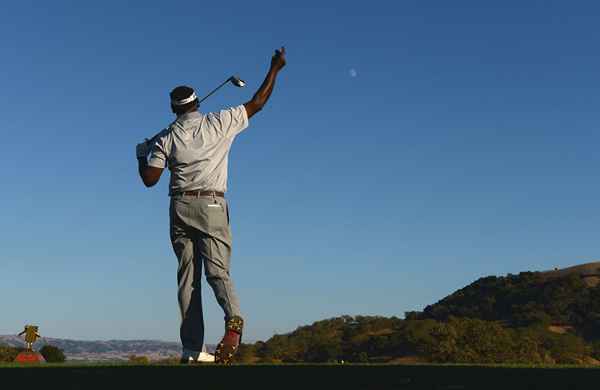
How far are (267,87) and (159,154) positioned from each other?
131 centimetres

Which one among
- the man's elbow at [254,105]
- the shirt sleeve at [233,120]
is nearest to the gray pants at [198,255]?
the shirt sleeve at [233,120]

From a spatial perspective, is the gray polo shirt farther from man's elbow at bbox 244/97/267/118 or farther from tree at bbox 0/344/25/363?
tree at bbox 0/344/25/363

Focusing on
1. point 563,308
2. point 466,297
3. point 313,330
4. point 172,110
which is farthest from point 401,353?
point 172,110

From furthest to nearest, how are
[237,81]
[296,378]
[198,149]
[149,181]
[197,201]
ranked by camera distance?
1. [237,81]
2. [149,181]
3. [198,149]
4. [197,201]
5. [296,378]

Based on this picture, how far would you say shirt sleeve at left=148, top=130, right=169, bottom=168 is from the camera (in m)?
7.92

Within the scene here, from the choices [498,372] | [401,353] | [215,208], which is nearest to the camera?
[498,372]

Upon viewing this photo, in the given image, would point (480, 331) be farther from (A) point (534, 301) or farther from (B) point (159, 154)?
(B) point (159, 154)

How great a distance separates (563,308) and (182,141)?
298 feet

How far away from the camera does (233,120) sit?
8070 millimetres

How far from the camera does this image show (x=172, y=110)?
8297 mm

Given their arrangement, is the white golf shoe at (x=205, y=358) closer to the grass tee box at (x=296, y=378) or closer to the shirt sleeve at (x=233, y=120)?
the grass tee box at (x=296, y=378)

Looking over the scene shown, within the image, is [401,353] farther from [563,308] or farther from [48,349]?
[48,349]

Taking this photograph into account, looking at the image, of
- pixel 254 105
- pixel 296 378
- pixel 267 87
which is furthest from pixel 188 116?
pixel 296 378

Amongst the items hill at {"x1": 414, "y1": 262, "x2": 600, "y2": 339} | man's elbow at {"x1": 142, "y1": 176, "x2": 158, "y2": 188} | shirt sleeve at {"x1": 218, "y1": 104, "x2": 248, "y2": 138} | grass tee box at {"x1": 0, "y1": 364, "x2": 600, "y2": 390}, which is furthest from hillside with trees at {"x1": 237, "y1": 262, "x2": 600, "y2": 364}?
grass tee box at {"x1": 0, "y1": 364, "x2": 600, "y2": 390}
